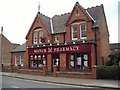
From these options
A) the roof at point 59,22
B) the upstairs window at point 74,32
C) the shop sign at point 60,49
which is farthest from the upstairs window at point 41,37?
the upstairs window at point 74,32

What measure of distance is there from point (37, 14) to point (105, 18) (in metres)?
11.2

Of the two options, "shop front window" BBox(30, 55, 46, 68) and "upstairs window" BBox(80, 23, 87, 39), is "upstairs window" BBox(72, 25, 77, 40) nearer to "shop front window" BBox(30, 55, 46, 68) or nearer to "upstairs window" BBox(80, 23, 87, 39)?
"upstairs window" BBox(80, 23, 87, 39)

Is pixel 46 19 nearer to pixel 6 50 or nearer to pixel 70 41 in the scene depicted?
pixel 70 41

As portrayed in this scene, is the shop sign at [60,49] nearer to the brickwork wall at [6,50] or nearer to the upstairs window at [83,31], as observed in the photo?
the upstairs window at [83,31]

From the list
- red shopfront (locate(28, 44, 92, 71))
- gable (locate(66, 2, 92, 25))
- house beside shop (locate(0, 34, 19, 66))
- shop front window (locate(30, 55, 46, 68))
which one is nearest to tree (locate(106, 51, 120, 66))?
red shopfront (locate(28, 44, 92, 71))

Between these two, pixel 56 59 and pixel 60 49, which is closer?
pixel 60 49

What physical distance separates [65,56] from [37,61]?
611cm

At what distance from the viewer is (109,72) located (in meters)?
22.4

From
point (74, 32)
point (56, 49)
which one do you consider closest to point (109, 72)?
point (74, 32)

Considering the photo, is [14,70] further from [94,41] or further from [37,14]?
[94,41]

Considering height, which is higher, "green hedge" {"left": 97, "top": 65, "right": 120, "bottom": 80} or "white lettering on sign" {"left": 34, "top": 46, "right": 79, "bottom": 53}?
"white lettering on sign" {"left": 34, "top": 46, "right": 79, "bottom": 53}

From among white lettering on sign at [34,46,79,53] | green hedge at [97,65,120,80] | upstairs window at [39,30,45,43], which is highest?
upstairs window at [39,30,45,43]

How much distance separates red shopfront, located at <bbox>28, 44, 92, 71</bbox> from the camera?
90.3 feet

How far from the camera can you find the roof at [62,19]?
29155mm
